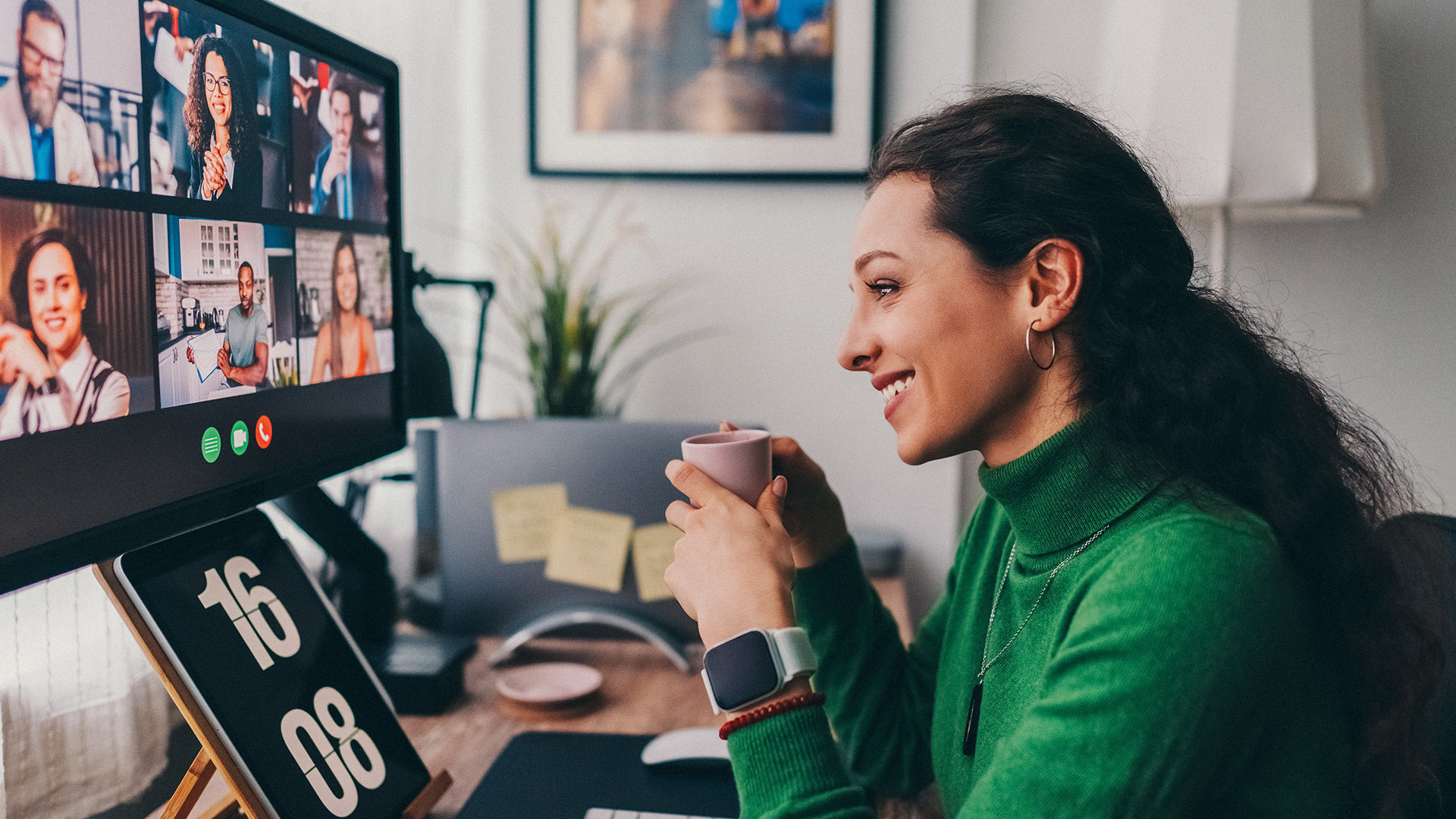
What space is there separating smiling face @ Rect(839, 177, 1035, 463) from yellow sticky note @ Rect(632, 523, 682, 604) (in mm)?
496

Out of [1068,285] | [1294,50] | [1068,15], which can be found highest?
[1068,15]

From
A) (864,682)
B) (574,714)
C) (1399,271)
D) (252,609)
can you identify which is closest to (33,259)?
(252,609)

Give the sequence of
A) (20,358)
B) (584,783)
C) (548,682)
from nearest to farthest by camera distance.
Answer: (20,358) < (584,783) < (548,682)

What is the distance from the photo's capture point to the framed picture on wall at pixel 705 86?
1.55m

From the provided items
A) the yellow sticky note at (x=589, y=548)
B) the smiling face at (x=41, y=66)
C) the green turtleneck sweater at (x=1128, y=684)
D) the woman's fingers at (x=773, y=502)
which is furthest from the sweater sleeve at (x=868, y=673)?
the smiling face at (x=41, y=66)

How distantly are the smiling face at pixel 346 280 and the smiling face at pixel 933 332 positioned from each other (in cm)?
48

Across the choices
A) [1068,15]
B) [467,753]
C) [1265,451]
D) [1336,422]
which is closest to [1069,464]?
[1265,451]

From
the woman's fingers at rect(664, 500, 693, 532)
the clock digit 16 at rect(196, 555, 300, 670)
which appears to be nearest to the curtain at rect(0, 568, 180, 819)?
the clock digit 16 at rect(196, 555, 300, 670)

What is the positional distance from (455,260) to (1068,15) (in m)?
1.12

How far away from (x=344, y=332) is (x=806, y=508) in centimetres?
49

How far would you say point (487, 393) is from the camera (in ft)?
5.65

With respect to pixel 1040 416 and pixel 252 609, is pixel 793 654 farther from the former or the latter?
pixel 252 609

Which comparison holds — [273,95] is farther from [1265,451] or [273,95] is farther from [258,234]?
[1265,451]

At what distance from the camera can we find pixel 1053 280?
0.75 meters
